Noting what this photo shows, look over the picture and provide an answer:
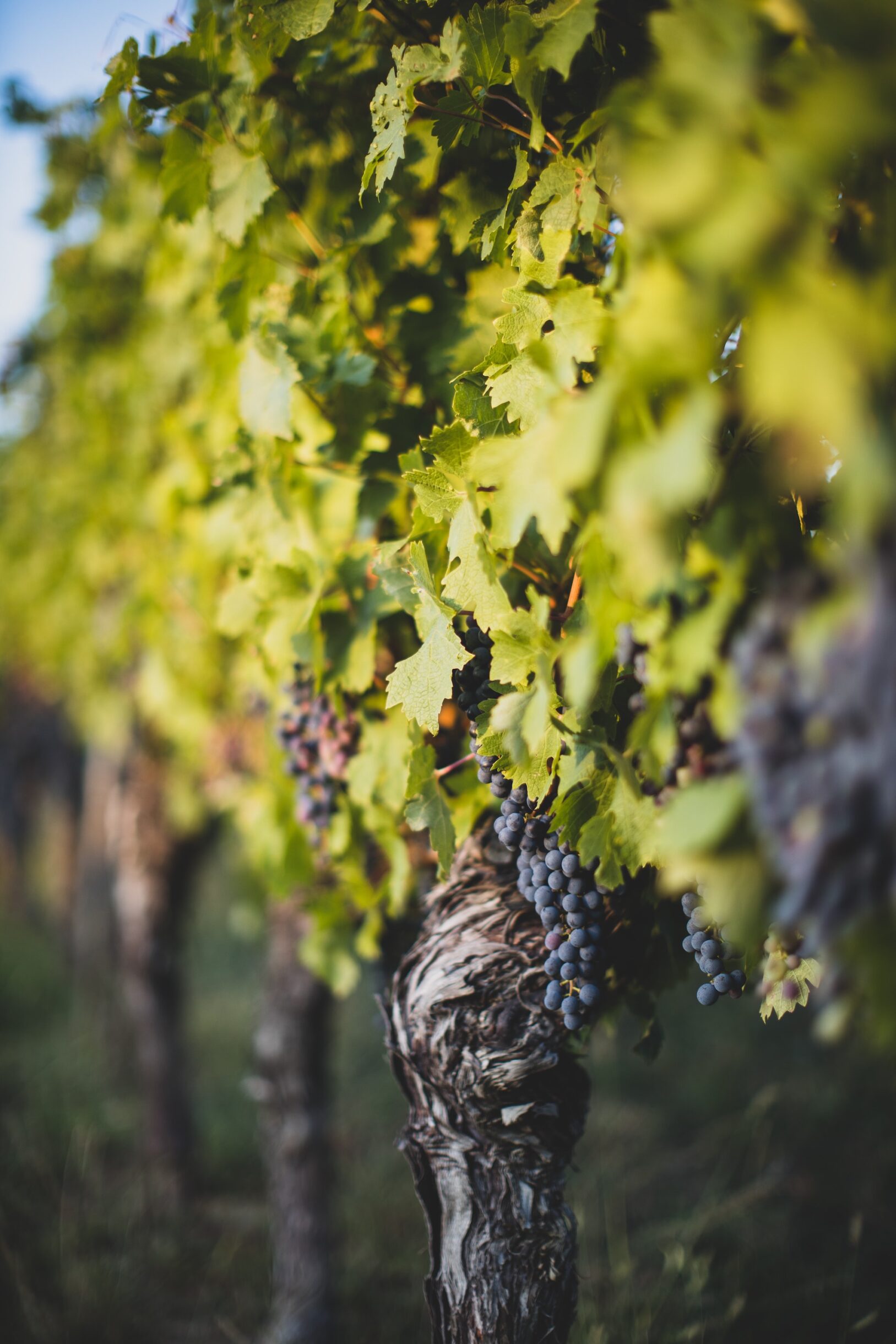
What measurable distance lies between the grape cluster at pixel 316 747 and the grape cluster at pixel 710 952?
971mm

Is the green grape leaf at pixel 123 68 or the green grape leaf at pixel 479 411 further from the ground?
the green grape leaf at pixel 123 68

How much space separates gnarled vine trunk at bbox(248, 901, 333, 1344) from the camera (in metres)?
3.17

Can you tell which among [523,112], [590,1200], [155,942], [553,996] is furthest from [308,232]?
[590,1200]

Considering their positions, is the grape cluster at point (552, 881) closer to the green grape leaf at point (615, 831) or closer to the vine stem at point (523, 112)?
the green grape leaf at point (615, 831)

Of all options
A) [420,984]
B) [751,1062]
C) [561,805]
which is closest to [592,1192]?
[751,1062]

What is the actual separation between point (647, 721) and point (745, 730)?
0.21 metres

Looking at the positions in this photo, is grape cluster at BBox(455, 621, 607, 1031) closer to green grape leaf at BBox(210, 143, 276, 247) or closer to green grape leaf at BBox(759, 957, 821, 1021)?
green grape leaf at BBox(759, 957, 821, 1021)

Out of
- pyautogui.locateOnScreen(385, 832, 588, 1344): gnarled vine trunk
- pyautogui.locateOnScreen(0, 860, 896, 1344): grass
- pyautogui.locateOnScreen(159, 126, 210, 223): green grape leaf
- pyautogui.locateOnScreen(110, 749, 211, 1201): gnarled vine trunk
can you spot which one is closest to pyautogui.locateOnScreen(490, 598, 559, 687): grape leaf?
pyautogui.locateOnScreen(385, 832, 588, 1344): gnarled vine trunk

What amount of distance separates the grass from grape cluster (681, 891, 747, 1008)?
543 millimetres

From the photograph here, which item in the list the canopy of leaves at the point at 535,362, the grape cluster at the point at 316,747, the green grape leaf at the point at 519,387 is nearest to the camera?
the canopy of leaves at the point at 535,362

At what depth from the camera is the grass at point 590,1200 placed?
9.72 ft

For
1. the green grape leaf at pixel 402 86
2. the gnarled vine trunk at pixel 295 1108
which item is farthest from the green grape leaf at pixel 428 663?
the gnarled vine trunk at pixel 295 1108

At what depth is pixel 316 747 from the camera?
6.94 feet

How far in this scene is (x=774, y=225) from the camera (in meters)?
0.74
